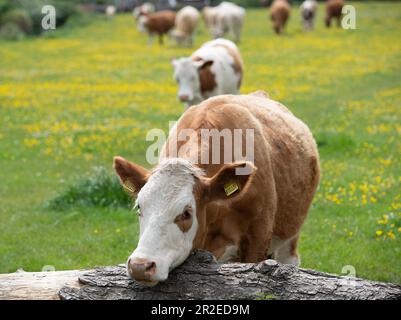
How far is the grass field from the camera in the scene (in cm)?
940

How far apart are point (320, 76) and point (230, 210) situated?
20298 mm

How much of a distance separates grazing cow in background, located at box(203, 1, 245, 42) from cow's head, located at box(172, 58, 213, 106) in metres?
22.0

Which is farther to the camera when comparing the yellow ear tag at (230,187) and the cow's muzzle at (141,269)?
the yellow ear tag at (230,187)

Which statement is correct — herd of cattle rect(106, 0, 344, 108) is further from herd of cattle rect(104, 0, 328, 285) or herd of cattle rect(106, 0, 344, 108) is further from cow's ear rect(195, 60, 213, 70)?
herd of cattle rect(104, 0, 328, 285)

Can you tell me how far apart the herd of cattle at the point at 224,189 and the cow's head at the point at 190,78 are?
28.0 feet

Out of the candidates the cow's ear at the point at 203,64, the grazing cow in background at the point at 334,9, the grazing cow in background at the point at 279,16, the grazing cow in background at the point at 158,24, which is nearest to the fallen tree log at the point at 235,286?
the cow's ear at the point at 203,64

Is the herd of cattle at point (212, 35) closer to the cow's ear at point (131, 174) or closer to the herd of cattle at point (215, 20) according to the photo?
the herd of cattle at point (215, 20)

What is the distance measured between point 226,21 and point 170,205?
35.0 metres

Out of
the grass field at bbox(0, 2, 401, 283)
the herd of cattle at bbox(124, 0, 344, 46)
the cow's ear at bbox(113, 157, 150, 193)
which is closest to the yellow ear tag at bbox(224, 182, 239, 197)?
the cow's ear at bbox(113, 157, 150, 193)

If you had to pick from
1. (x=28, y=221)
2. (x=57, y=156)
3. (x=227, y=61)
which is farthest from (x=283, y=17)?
(x=28, y=221)

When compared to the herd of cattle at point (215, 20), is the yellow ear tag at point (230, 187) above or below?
below

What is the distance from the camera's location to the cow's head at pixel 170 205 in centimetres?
497

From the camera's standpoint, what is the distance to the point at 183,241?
5.32 m
